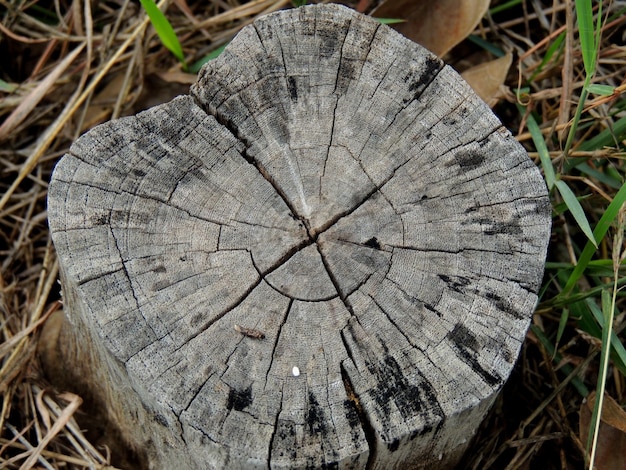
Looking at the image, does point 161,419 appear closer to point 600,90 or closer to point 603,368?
point 603,368

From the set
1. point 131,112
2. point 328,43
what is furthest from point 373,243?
point 131,112

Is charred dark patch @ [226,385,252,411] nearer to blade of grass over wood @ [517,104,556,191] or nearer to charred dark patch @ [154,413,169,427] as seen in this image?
charred dark patch @ [154,413,169,427]

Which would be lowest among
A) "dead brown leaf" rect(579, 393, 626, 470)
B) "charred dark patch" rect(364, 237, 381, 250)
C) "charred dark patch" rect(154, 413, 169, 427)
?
"dead brown leaf" rect(579, 393, 626, 470)

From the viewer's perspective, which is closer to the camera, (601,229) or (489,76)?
(601,229)

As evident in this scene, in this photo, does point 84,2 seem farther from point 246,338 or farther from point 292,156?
point 246,338

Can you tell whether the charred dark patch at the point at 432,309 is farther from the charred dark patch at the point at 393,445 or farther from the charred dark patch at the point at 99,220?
the charred dark patch at the point at 99,220

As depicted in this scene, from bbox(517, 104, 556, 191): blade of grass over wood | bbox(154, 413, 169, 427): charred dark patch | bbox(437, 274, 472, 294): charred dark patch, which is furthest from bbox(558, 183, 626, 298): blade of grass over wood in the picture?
bbox(154, 413, 169, 427): charred dark patch

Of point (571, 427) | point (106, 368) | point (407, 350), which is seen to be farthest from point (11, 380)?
point (571, 427)
